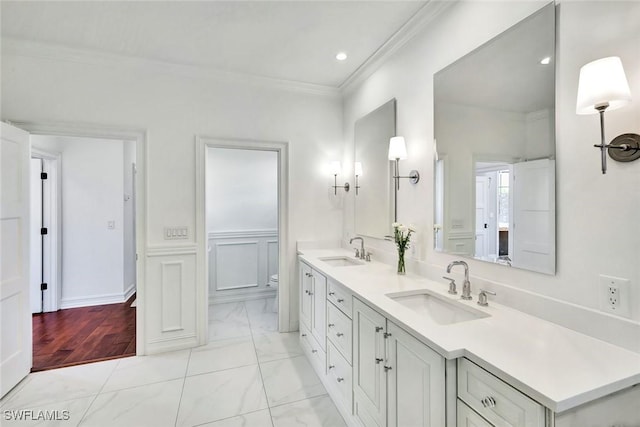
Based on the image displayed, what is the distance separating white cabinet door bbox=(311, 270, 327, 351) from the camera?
2223 millimetres

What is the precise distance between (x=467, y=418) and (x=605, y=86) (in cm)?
125

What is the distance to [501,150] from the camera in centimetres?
156

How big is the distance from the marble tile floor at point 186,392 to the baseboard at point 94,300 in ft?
5.70

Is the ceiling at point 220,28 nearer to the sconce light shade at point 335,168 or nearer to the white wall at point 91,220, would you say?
the sconce light shade at point 335,168

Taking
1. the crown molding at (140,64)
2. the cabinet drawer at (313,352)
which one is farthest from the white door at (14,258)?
the cabinet drawer at (313,352)

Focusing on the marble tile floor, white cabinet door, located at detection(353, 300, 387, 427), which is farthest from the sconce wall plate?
the marble tile floor

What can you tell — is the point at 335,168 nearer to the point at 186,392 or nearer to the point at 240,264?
the point at 240,264

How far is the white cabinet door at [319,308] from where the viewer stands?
7.29 feet

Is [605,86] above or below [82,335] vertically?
above

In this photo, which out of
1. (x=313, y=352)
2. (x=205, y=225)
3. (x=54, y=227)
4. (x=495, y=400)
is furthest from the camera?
(x=54, y=227)

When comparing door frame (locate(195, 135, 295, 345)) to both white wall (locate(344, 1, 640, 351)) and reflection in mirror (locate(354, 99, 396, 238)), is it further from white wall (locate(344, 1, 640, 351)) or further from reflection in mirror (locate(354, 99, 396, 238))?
white wall (locate(344, 1, 640, 351))

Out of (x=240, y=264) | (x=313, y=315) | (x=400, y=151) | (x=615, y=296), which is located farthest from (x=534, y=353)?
(x=240, y=264)

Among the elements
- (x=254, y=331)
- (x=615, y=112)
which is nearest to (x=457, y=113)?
(x=615, y=112)

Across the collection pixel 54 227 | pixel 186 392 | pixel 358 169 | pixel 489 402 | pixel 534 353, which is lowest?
pixel 186 392
